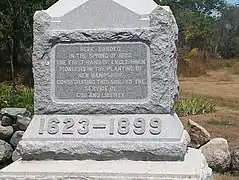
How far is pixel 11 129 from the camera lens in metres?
9.59

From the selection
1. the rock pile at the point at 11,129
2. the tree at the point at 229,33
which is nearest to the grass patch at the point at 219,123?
the rock pile at the point at 11,129

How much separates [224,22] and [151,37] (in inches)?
1968

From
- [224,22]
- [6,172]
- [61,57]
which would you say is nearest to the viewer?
[6,172]

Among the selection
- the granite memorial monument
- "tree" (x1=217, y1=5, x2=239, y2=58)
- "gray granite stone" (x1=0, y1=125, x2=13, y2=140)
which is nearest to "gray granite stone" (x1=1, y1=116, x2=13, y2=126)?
"gray granite stone" (x1=0, y1=125, x2=13, y2=140)

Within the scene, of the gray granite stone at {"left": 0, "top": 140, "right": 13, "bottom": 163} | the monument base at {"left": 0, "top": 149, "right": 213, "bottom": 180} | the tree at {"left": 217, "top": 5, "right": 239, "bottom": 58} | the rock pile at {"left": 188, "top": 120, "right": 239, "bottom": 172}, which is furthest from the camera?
the tree at {"left": 217, "top": 5, "right": 239, "bottom": 58}

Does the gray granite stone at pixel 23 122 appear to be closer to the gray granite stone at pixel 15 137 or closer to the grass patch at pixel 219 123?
the gray granite stone at pixel 15 137

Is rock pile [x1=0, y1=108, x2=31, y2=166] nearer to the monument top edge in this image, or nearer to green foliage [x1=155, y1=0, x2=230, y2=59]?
the monument top edge

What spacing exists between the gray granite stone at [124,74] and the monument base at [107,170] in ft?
1.54

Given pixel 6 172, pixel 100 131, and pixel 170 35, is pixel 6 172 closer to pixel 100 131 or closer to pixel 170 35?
pixel 100 131

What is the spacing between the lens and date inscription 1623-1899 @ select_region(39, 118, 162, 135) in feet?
16.1

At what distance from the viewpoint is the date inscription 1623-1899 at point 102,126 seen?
4.91 meters

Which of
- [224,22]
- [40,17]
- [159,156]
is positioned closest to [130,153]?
[159,156]

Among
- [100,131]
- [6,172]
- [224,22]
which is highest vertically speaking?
[100,131]

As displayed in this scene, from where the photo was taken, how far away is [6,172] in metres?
4.81
